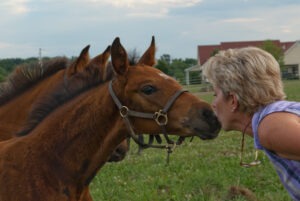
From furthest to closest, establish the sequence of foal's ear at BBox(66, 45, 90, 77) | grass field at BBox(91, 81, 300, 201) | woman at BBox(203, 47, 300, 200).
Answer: grass field at BBox(91, 81, 300, 201) → foal's ear at BBox(66, 45, 90, 77) → woman at BBox(203, 47, 300, 200)

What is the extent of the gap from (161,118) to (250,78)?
1167 millimetres

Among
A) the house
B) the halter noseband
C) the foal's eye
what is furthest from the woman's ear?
the house

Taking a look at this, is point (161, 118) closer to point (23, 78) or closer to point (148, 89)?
point (148, 89)

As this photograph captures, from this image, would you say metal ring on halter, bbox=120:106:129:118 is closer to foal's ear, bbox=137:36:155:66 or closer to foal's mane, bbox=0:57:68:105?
foal's ear, bbox=137:36:155:66

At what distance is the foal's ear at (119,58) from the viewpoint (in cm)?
391

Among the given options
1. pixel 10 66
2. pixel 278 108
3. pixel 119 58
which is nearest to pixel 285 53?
pixel 10 66

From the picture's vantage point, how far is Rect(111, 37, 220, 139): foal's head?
3.76 meters

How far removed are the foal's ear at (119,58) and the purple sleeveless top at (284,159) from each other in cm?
143

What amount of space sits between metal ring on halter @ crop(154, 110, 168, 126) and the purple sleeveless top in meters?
1.09

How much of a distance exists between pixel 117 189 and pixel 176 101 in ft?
11.0

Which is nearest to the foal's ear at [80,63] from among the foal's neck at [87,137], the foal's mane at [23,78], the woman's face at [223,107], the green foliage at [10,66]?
the foal's mane at [23,78]

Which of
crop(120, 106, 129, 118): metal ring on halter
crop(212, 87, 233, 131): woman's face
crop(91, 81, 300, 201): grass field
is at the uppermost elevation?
crop(212, 87, 233, 131): woman's face

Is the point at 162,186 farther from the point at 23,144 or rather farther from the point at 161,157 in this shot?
the point at 23,144

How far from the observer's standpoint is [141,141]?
13.5ft
